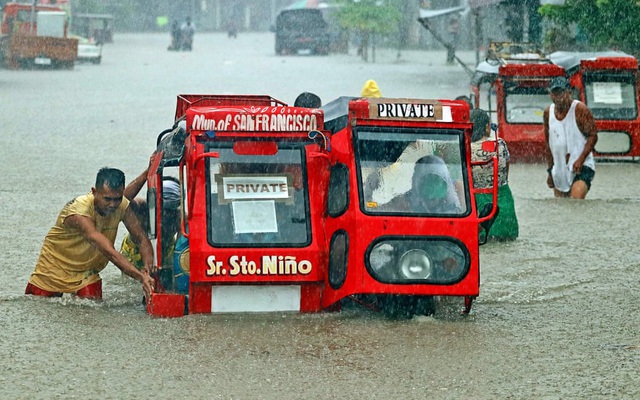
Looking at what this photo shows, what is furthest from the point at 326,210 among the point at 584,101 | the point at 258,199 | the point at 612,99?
the point at 612,99

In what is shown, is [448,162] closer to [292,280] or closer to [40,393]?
[292,280]

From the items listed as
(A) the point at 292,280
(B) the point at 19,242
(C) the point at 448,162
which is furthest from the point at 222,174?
(B) the point at 19,242

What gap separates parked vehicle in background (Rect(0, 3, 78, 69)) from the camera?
36.5m

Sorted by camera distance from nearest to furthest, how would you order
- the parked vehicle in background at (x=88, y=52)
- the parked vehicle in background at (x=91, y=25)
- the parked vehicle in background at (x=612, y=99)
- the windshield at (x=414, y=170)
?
the windshield at (x=414, y=170), the parked vehicle in background at (x=612, y=99), the parked vehicle in background at (x=88, y=52), the parked vehicle in background at (x=91, y=25)

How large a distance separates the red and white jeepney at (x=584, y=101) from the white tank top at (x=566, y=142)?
363 centimetres

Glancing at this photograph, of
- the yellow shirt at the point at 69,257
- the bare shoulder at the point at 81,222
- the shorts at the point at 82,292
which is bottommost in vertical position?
the shorts at the point at 82,292

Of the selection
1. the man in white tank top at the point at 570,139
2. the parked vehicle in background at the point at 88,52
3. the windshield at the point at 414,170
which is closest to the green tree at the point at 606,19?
the man in white tank top at the point at 570,139

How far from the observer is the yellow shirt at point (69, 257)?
7.84m

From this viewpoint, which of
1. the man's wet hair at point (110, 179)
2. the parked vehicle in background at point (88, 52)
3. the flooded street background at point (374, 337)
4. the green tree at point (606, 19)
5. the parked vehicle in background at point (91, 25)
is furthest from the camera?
the parked vehicle in background at point (91, 25)

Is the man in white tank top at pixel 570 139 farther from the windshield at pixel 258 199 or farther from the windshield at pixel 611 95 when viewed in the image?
the windshield at pixel 258 199

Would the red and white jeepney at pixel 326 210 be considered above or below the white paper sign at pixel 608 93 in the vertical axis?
below

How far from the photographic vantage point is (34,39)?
36.3m

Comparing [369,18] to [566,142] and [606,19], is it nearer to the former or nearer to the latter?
[606,19]

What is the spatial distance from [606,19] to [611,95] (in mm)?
4100
